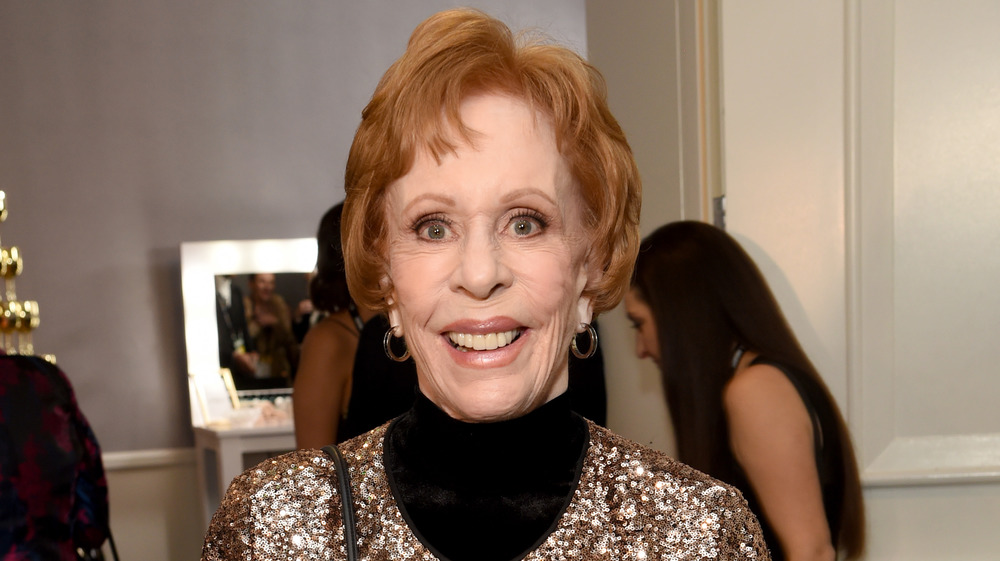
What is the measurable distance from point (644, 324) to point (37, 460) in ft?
4.33

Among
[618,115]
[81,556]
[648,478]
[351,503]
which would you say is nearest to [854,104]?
[618,115]

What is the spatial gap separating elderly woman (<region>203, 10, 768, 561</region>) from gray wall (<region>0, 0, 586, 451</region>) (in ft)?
10.1

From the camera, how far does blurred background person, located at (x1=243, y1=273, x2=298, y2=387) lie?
399 cm

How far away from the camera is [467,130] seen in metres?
0.90

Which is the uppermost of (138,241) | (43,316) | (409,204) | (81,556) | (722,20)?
(722,20)

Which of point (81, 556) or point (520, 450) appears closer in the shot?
point (520, 450)

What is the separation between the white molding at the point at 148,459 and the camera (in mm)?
3990

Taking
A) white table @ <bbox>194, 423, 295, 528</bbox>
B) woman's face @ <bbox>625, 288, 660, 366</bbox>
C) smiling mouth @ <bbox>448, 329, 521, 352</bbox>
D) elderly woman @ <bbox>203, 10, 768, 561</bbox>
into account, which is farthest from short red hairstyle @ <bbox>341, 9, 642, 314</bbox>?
white table @ <bbox>194, 423, 295, 528</bbox>

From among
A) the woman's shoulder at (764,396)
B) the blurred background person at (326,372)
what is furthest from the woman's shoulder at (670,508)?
the blurred background person at (326,372)

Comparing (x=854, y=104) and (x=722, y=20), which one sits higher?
(x=722, y=20)

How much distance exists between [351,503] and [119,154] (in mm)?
3404

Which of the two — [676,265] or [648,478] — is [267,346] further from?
[648,478]

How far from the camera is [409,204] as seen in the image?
0.92m

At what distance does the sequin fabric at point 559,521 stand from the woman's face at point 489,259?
108 mm
